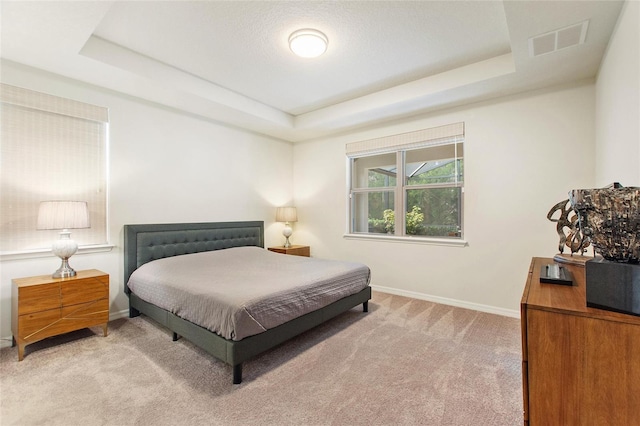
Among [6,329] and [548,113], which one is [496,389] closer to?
[548,113]

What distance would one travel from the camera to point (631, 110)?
5.74 ft

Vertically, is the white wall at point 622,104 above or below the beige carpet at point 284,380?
above

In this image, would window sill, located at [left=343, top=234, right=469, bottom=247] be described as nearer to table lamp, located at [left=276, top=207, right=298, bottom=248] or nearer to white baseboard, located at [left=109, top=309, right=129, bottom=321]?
table lamp, located at [left=276, top=207, right=298, bottom=248]

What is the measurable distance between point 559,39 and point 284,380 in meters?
3.22

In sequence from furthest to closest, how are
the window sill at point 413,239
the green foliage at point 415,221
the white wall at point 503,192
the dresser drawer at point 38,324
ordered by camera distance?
the green foliage at point 415,221
the window sill at point 413,239
the white wall at point 503,192
the dresser drawer at point 38,324

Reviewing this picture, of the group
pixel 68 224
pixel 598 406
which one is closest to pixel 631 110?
pixel 598 406

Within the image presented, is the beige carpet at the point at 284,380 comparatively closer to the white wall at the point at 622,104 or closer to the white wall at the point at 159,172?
the white wall at the point at 159,172

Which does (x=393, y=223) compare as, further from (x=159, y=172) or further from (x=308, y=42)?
(x=159, y=172)

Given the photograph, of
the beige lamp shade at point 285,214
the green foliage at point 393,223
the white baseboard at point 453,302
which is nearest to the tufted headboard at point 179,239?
the beige lamp shade at point 285,214

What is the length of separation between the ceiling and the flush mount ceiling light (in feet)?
0.20

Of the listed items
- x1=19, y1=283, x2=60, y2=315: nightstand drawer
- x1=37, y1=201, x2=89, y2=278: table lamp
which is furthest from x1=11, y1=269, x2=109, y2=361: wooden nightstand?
x1=37, y1=201, x2=89, y2=278: table lamp

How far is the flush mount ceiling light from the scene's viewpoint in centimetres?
240

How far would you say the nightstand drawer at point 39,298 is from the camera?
231 cm

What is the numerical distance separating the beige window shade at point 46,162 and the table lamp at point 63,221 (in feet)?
1.04
